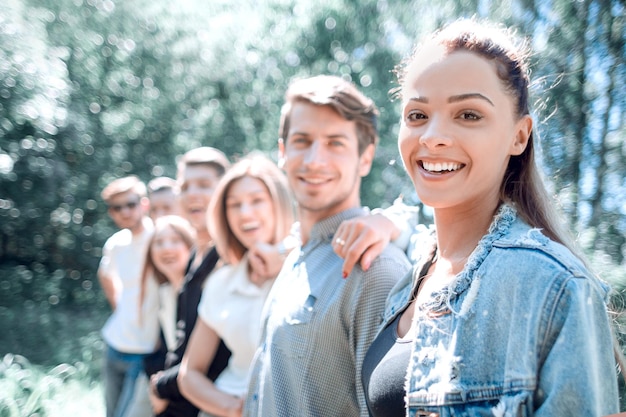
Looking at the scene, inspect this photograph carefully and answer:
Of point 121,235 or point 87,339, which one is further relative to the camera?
point 87,339

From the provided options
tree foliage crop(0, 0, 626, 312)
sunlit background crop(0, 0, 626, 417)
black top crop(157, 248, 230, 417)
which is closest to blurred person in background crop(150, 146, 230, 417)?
black top crop(157, 248, 230, 417)

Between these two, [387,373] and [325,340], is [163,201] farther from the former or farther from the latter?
[387,373]

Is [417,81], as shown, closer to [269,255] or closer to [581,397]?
[581,397]

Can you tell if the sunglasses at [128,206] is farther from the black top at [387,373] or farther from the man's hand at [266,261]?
the black top at [387,373]

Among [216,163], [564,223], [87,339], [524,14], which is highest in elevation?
[524,14]

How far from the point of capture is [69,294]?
1179 cm

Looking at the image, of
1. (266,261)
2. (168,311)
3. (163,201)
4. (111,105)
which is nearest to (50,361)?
(163,201)

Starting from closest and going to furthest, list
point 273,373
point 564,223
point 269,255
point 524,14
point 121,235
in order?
point 564,223 < point 273,373 < point 269,255 < point 524,14 < point 121,235

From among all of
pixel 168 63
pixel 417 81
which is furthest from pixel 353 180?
pixel 168 63

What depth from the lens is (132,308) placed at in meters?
4.37

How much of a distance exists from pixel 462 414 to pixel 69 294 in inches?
463

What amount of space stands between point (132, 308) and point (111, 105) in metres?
8.57

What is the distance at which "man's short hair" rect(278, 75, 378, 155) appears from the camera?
6.91 ft

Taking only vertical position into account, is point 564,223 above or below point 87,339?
above
